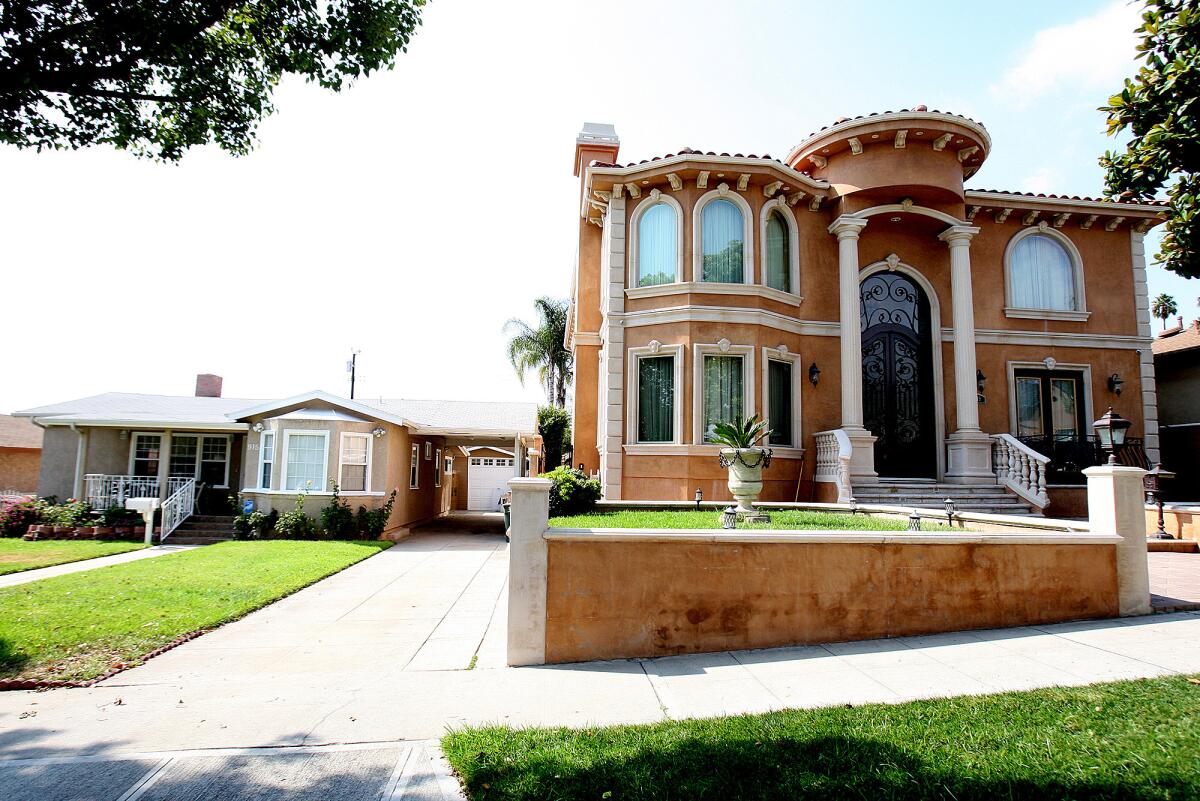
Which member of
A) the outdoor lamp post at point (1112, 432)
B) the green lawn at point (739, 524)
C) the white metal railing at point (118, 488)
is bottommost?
the white metal railing at point (118, 488)

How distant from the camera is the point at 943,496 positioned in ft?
40.8

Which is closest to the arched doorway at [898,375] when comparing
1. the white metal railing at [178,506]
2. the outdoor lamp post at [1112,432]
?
the outdoor lamp post at [1112,432]

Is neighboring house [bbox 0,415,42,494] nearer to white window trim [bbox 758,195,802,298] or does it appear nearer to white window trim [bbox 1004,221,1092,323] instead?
white window trim [bbox 758,195,802,298]

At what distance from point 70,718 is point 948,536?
25.2 ft

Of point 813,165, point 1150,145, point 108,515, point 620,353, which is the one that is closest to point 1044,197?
point 813,165

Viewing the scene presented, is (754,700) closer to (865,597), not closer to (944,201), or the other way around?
(865,597)

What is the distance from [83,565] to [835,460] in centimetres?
1472

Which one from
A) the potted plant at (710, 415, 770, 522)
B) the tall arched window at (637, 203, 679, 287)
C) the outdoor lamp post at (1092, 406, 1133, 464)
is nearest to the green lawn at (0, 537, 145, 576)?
the potted plant at (710, 415, 770, 522)

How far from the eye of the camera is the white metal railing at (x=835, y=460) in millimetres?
12227

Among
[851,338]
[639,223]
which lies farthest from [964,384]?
[639,223]

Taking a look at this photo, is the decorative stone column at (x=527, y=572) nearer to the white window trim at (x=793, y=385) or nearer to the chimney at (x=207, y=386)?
the white window trim at (x=793, y=385)

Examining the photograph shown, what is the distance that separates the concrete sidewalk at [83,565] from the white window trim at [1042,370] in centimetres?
1893

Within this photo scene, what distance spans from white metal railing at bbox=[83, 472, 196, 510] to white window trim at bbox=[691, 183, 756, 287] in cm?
1529

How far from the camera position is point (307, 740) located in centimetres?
418
